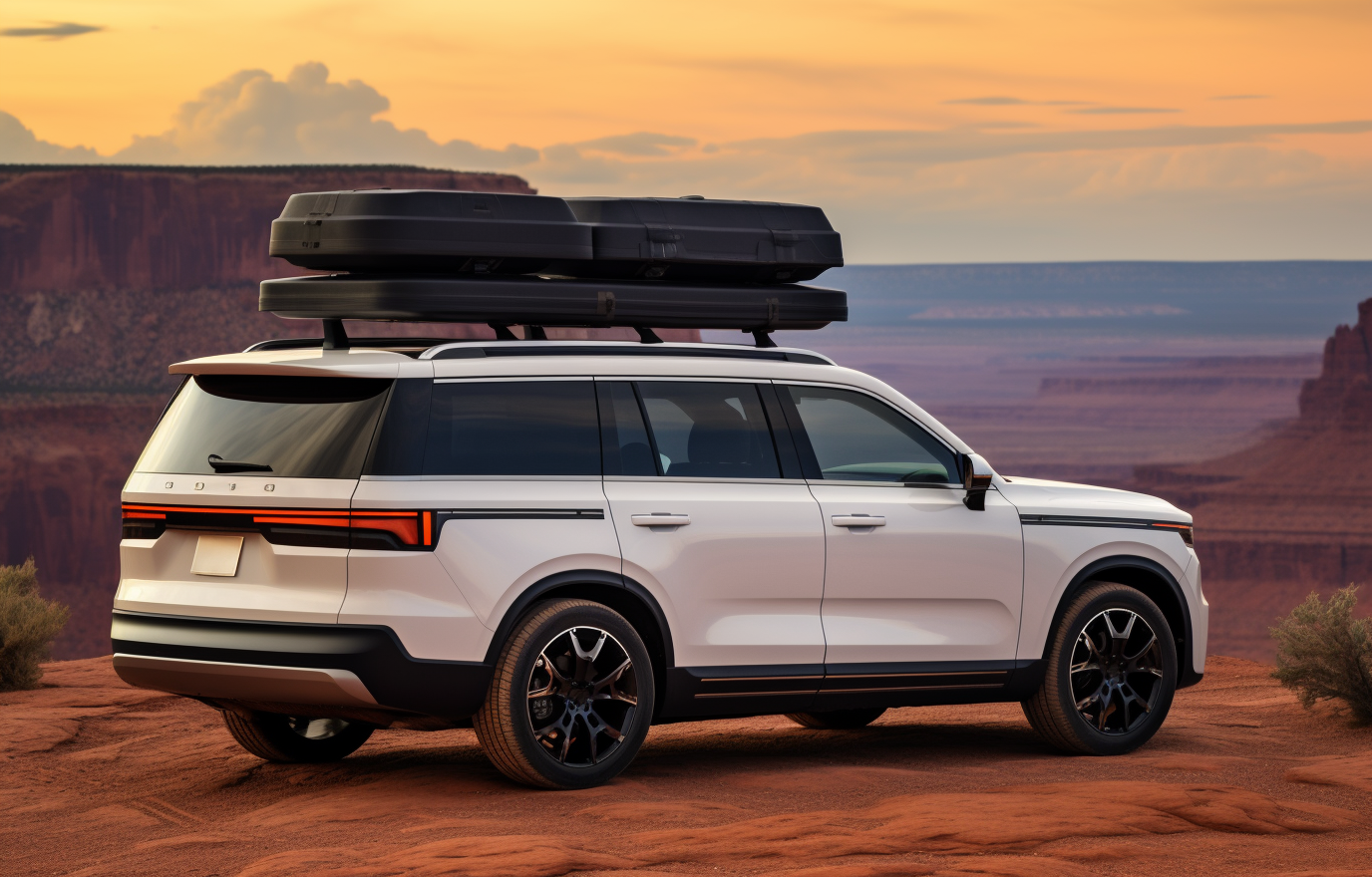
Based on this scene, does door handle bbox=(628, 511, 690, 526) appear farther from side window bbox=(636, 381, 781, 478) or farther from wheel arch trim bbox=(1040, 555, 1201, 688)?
wheel arch trim bbox=(1040, 555, 1201, 688)

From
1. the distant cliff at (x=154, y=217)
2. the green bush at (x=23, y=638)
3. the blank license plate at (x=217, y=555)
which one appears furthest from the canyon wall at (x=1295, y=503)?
the blank license plate at (x=217, y=555)

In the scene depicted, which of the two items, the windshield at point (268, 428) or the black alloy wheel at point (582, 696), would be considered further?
the black alloy wheel at point (582, 696)

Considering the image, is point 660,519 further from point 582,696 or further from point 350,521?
point 350,521

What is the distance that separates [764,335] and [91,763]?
424 centimetres

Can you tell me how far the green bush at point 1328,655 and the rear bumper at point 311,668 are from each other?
6146 millimetres

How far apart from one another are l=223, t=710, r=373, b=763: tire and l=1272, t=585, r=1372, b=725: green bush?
5.89 m

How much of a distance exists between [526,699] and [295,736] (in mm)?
1995

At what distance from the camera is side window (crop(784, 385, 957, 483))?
333 inches

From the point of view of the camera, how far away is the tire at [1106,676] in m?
8.95

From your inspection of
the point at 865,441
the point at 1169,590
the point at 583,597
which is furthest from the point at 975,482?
Answer: the point at 583,597

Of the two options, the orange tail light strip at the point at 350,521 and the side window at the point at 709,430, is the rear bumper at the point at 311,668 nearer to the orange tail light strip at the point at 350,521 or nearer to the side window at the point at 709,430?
the orange tail light strip at the point at 350,521

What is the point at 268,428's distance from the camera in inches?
293

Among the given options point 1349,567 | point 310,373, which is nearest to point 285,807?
point 310,373

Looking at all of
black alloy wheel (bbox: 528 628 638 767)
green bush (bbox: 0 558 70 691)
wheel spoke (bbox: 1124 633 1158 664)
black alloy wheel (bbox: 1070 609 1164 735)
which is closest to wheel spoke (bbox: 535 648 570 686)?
black alloy wheel (bbox: 528 628 638 767)
